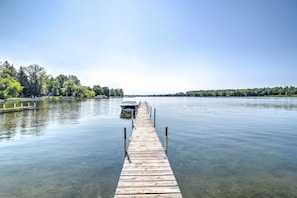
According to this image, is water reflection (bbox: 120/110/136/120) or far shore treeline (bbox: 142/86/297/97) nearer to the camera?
water reflection (bbox: 120/110/136/120)

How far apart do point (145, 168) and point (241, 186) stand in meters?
3.44

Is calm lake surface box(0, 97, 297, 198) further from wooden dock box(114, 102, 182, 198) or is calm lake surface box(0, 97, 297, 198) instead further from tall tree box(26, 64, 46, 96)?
tall tree box(26, 64, 46, 96)

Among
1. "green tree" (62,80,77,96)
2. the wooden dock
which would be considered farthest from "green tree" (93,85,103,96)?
the wooden dock

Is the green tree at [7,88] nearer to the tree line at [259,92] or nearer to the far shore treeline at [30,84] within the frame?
the far shore treeline at [30,84]

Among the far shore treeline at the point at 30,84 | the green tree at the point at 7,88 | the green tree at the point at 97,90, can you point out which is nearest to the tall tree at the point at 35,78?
the far shore treeline at the point at 30,84

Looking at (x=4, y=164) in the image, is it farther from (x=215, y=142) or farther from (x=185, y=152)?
(x=215, y=142)

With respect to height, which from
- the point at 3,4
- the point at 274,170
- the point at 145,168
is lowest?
the point at 274,170

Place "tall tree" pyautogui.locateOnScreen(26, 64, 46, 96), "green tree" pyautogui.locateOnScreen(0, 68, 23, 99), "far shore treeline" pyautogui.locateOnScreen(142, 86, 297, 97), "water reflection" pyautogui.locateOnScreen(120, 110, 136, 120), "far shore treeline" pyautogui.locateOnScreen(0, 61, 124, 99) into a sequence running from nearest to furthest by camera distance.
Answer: "water reflection" pyautogui.locateOnScreen(120, 110, 136, 120)
"green tree" pyautogui.locateOnScreen(0, 68, 23, 99)
"far shore treeline" pyautogui.locateOnScreen(0, 61, 124, 99)
"tall tree" pyautogui.locateOnScreen(26, 64, 46, 96)
"far shore treeline" pyautogui.locateOnScreen(142, 86, 297, 97)

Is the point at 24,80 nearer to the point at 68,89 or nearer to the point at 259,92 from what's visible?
the point at 68,89

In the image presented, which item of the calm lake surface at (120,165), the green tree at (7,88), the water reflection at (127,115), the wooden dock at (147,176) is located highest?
the green tree at (7,88)

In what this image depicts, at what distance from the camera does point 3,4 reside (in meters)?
14.8

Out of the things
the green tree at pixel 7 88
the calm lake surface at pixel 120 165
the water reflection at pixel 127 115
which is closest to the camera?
the calm lake surface at pixel 120 165

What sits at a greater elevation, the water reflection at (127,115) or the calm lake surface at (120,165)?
the water reflection at (127,115)

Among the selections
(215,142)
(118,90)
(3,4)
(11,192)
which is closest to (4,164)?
(11,192)
